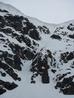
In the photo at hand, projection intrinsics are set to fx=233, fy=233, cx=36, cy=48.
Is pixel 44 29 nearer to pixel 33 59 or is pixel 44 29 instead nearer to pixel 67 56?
pixel 33 59

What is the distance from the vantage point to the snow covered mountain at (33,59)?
66438mm

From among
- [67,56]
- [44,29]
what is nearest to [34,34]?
[44,29]

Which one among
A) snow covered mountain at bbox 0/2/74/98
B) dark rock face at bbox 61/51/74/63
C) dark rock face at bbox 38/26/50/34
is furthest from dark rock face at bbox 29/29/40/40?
dark rock face at bbox 61/51/74/63

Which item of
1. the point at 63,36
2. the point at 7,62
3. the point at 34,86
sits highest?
the point at 63,36

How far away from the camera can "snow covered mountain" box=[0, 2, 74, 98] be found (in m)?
66.4

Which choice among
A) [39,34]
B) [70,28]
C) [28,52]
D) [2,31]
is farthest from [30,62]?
[70,28]

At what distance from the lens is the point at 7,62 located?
77688 mm

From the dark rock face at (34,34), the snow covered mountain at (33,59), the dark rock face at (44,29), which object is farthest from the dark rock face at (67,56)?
the dark rock face at (44,29)

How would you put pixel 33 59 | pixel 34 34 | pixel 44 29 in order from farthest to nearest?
1. pixel 44 29
2. pixel 34 34
3. pixel 33 59

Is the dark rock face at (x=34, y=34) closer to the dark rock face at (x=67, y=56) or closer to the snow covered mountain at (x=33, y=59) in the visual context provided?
the snow covered mountain at (x=33, y=59)

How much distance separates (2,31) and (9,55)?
59.7 ft

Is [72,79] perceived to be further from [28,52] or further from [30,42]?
[30,42]

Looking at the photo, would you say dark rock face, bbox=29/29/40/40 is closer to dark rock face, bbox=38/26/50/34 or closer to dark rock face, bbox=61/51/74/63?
dark rock face, bbox=38/26/50/34

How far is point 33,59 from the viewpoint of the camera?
88688 millimetres
